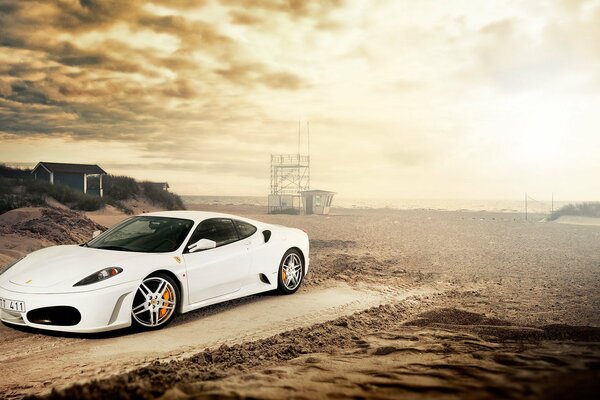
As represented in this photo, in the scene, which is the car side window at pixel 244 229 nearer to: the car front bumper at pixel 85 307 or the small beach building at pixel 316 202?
the car front bumper at pixel 85 307

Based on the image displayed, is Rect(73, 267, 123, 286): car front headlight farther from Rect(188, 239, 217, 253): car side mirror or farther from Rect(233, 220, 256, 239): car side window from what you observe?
Rect(233, 220, 256, 239): car side window

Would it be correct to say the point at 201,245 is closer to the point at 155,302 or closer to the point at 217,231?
the point at 217,231

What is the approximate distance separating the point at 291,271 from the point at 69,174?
42.7 m

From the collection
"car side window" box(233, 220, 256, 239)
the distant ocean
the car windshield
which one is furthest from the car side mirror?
the distant ocean

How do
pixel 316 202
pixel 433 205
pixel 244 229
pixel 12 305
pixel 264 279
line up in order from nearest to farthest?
pixel 12 305 < pixel 244 229 < pixel 264 279 < pixel 316 202 < pixel 433 205

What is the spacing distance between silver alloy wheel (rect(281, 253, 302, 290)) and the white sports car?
7cm

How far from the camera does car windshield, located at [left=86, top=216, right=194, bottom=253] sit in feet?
23.9

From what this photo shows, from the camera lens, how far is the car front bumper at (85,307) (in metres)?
6.20

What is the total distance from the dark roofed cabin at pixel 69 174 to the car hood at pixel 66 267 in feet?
136

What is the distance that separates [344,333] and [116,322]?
2.78 m

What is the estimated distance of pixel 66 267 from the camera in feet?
21.7

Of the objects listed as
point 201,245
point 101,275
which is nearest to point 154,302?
point 101,275

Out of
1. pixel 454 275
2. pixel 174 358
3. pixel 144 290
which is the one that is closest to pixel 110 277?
pixel 144 290

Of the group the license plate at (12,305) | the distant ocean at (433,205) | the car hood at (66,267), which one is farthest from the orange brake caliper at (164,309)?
the distant ocean at (433,205)
